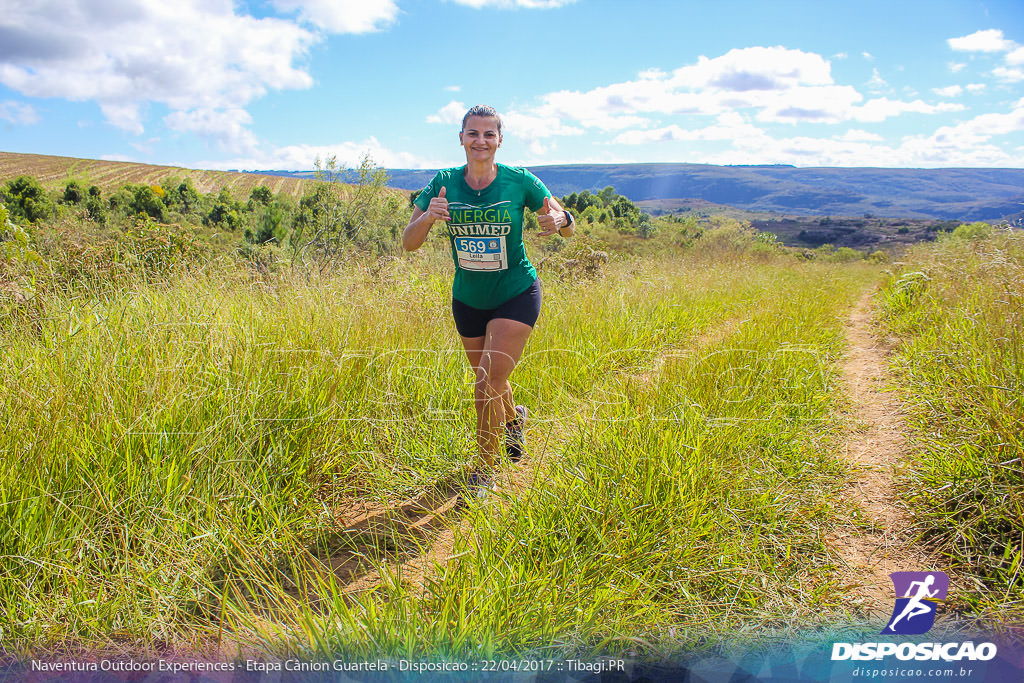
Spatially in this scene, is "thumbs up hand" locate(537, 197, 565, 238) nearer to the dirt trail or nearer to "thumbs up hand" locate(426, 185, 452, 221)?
"thumbs up hand" locate(426, 185, 452, 221)

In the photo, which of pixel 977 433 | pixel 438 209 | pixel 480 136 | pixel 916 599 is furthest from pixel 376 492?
pixel 977 433

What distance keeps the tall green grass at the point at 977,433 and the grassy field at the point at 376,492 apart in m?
0.03

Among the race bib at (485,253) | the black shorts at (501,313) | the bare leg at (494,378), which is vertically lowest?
the bare leg at (494,378)

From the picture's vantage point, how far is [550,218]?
2.96m

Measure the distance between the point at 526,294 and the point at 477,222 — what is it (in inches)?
19.3

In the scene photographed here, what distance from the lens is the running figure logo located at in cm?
174

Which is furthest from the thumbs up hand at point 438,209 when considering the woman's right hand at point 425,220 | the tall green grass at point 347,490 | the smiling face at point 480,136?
the tall green grass at point 347,490

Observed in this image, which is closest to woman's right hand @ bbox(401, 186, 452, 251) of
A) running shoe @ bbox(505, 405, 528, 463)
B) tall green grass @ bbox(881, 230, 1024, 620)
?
A: running shoe @ bbox(505, 405, 528, 463)

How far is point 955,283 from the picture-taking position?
5.41m

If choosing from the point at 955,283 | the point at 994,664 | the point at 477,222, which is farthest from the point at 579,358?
the point at 955,283

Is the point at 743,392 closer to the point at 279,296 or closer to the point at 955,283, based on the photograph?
the point at 279,296

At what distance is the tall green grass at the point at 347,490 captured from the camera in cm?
167

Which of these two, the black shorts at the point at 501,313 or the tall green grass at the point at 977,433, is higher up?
the black shorts at the point at 501,313

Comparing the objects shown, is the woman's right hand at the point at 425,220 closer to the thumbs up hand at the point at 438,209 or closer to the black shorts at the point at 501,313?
the thumbs up hand at the point at 438,209
